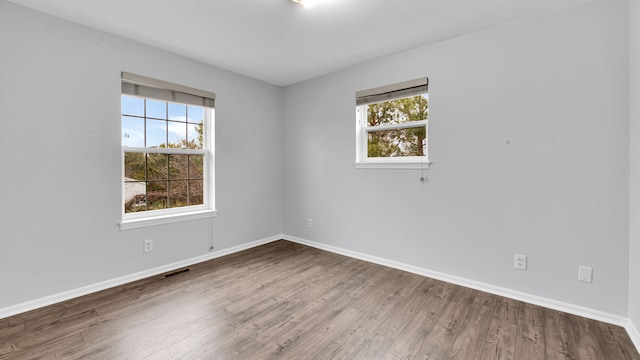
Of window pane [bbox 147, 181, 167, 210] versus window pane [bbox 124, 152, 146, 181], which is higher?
window pane [bbox 124, 152, 146, 181]

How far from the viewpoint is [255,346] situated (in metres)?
1.81

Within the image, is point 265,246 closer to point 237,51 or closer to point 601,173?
point 237,51

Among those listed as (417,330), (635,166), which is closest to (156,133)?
(417,330)

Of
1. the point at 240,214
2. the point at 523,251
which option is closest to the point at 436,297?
the point at 523,251

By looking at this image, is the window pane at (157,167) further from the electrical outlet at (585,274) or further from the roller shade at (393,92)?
the electrical outlet at (585,274)

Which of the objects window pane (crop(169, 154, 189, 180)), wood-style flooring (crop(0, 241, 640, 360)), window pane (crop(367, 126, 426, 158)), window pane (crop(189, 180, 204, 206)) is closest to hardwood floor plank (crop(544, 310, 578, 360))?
wood-style flooring (crop(0, 241, 640, 360))

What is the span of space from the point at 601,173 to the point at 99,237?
4332 millimetres

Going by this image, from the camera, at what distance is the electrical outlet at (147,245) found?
2920mm

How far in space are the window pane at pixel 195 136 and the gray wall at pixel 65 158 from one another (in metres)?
0.50

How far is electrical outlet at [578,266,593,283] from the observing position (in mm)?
2145

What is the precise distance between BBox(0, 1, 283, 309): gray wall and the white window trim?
207cm

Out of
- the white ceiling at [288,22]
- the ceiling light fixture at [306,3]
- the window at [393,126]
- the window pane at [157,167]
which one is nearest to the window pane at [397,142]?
the window at [393,126]

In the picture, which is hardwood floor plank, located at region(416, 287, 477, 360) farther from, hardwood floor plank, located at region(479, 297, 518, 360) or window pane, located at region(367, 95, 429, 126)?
window pane, located at region(367, 95, 429, 126)

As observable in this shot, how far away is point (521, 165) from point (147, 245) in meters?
3.75
